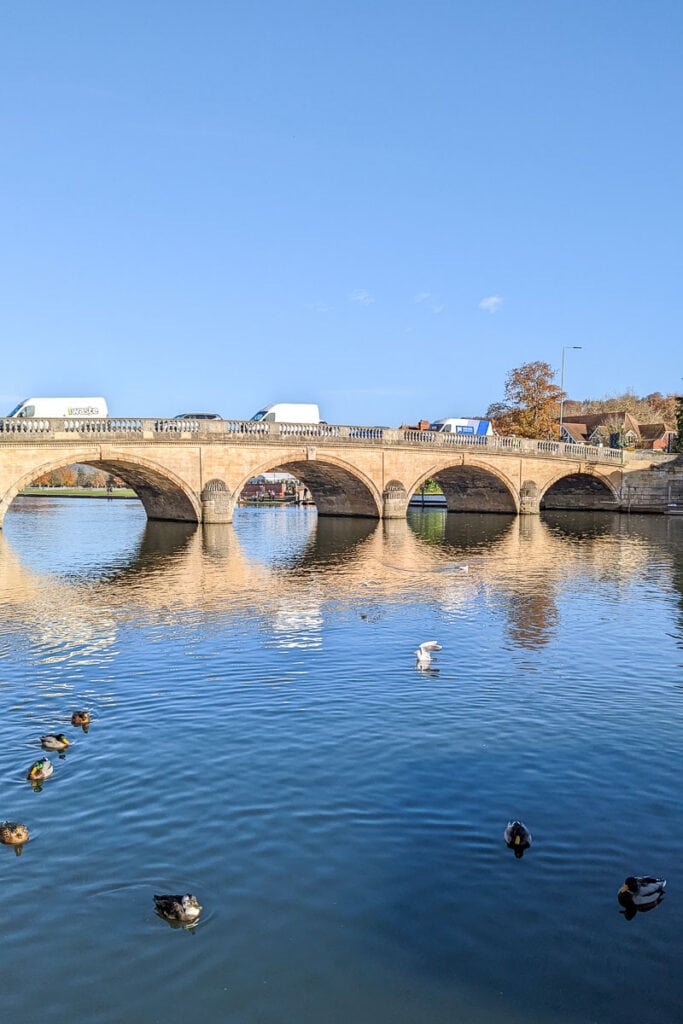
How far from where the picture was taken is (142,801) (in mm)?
8875

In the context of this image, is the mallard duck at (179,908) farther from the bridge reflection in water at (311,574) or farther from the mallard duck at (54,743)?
the bridge reflection in water at (311,574)

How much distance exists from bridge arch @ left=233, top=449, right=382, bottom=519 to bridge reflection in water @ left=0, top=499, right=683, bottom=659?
4.19m

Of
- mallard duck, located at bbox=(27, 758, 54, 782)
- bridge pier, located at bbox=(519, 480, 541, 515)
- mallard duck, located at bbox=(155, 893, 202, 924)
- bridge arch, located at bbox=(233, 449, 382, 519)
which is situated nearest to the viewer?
mallard duck, located at bbox=(155, 893, 202, 924)

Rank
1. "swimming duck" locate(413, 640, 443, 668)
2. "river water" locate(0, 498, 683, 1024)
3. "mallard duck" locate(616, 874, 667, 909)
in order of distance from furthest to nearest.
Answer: "swimming duck" locate(413, 640, 443, 668), "mallard duck" locate(616, 874, 667, 909), "river water" locate(0, 498, 683, 1024)

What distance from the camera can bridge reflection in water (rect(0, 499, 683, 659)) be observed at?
66.2ft

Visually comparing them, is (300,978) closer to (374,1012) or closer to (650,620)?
(374,1012)

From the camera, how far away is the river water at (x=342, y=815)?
5887 mm

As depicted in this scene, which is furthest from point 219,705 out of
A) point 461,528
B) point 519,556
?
point 461,528

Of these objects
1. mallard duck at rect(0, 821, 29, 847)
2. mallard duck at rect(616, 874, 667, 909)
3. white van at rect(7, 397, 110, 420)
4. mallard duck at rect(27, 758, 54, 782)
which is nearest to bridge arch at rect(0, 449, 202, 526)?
white van at rect(7, 397, 110, 420)

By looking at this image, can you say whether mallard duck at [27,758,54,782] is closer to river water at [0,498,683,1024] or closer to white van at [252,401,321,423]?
river water at [0,498,683,1024]

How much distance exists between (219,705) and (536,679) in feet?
18.4

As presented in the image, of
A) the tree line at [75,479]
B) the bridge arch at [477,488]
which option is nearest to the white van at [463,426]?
the bridge arch at [477,488]

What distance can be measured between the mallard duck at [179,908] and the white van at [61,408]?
3636cm

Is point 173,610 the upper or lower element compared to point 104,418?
lower
